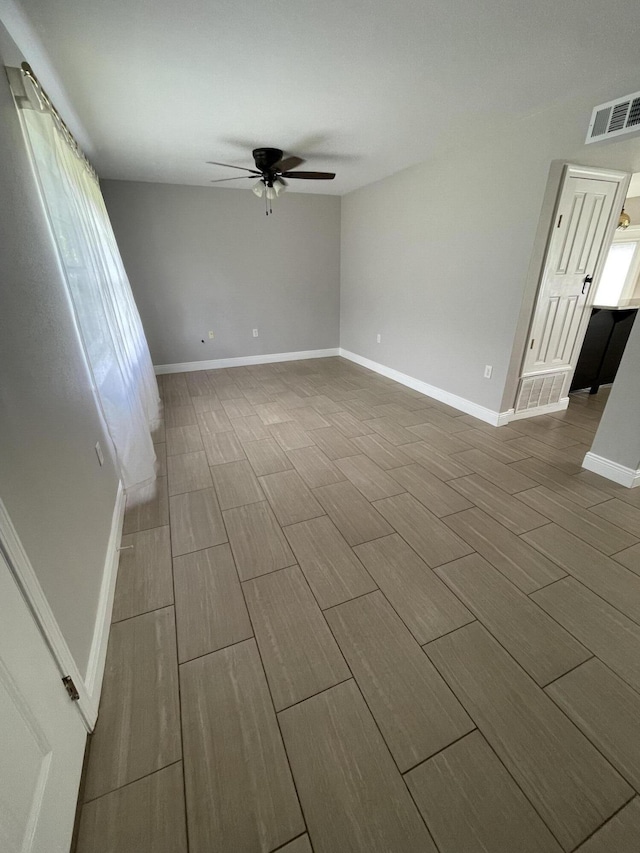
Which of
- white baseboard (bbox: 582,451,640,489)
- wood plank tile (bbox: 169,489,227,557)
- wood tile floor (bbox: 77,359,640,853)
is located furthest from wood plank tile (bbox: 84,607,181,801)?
white baseboard (bbox: 582,451,640,489)

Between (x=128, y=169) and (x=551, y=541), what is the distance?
4882 mm

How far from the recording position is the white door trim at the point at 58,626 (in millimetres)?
841

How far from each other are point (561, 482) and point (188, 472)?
2640 millimetres

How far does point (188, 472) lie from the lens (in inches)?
101

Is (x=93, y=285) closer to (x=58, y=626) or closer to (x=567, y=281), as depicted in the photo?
(x=58, y=626)

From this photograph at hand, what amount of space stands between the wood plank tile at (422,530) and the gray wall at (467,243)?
66.5 inches

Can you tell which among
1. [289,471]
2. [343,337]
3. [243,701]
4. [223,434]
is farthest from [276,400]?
[243,701]

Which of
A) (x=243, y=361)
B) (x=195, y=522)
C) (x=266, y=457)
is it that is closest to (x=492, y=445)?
(x=266, y=457)

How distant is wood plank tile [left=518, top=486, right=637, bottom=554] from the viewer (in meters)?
1.89

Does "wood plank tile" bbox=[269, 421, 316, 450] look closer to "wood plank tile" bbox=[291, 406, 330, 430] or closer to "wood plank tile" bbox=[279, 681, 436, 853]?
"wood plank tile" bbox=[291, 406, 330, 430]

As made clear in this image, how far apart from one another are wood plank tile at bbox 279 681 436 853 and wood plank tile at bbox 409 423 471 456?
2.03 meters

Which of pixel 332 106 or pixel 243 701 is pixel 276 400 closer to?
pixel 332 106

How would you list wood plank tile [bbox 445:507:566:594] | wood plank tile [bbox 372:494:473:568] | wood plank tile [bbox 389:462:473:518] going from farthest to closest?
wood plank tile [bbox 389:462:473:518], wood plank tile [bbox 372:494:473:568], wood plank tile [bbox 445:507:566:594]

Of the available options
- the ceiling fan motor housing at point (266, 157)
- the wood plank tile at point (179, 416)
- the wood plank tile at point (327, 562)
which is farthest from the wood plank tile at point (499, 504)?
the ceiling fan motor housing at point (266, 157)
